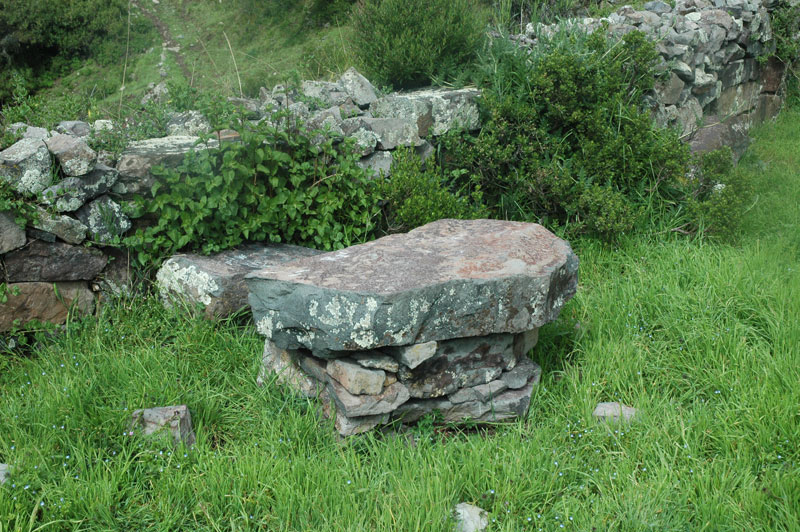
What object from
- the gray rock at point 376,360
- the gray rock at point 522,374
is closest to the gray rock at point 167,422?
the gray rock at point 376,360

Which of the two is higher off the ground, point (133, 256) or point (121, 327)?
point (133, 256)

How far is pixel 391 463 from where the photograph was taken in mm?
3287

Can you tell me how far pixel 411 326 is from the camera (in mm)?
3371

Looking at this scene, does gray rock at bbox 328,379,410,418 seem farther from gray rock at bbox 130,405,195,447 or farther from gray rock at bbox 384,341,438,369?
gray rock at bbox 130,405,195,447

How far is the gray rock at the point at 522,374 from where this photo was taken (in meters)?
3.78

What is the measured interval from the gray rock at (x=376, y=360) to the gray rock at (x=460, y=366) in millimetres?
77

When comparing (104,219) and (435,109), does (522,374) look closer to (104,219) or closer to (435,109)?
(435,109)

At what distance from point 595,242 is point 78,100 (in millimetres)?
5065

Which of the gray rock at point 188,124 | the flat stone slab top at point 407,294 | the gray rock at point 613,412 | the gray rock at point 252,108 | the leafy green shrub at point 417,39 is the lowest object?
the gray rock at point 613,412

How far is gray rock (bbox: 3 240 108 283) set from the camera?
4215 mm

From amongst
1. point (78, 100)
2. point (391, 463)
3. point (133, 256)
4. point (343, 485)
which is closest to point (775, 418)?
point (391, 463)

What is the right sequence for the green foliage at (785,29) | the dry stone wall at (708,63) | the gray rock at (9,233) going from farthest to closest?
the green foliage at (785,29) → the dry stone wall at (708,63) → the gray rock at (9,233)

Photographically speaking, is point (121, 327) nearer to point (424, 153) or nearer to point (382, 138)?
point (382, 138)

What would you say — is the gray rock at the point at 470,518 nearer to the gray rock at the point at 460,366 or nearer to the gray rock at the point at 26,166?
the gray rock at the point at 460,366
